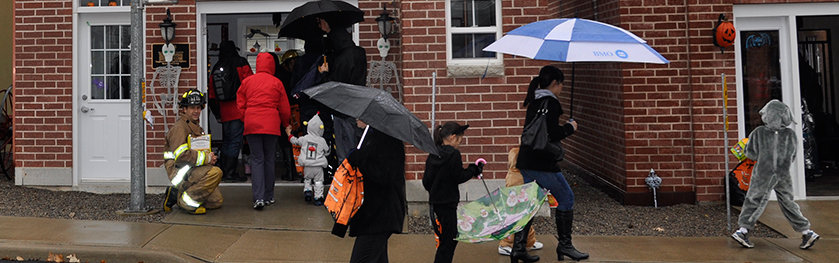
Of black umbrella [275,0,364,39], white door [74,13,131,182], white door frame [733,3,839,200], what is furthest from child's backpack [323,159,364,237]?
white door frame [733,3,839,200]

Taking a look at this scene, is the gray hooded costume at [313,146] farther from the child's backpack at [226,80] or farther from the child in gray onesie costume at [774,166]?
the child in gray onesie costume at [774,166]

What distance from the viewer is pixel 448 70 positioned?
8922mm

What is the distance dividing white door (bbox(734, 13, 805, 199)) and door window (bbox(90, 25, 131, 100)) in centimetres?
762

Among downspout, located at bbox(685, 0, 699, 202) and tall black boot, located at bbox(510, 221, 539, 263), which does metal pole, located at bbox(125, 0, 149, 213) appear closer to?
tall black boot, located at bbox(510, 221, 539, 263)

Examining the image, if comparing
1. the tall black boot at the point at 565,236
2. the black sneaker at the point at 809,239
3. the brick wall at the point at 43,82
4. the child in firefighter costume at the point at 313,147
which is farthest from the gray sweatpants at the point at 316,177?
the black sneaker at the point at 809,239

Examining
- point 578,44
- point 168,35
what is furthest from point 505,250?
point 168,35

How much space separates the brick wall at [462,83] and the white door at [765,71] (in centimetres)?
275

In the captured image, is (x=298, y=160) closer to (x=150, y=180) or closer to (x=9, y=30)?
(x=150, y=180)

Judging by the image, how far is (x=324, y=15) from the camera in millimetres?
8672

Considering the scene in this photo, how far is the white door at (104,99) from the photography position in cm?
1039

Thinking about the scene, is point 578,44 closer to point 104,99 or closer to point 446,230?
point 446,230

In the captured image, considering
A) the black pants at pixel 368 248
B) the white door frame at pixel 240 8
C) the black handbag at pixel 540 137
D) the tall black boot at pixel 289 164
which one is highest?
the white door frame at pixel 240 8

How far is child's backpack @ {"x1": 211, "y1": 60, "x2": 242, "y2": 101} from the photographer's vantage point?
10.3 meters

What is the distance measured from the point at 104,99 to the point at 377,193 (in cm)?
635
